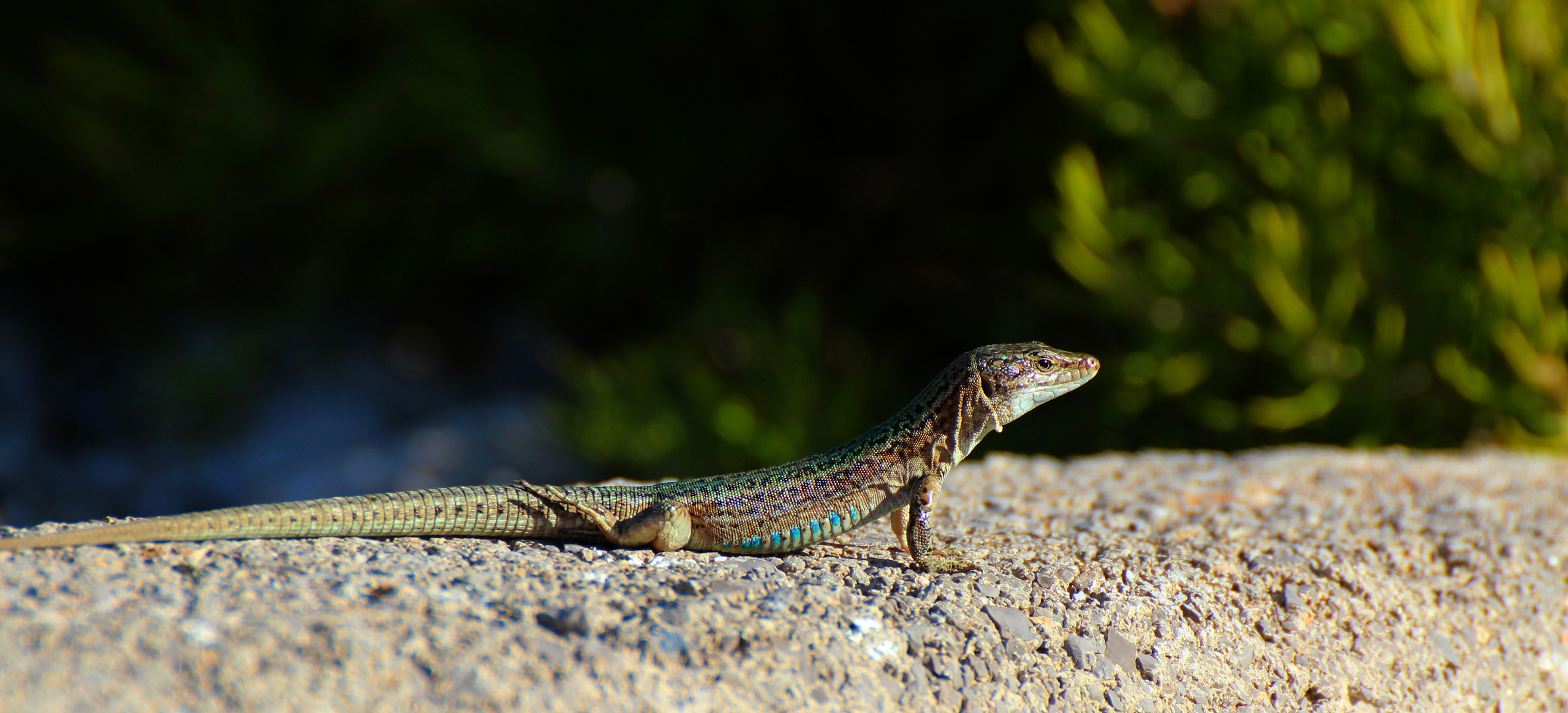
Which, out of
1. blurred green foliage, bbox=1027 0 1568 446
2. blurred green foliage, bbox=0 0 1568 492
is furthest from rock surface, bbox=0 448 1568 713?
blurred green foliage, bbox=0 0 1568 492

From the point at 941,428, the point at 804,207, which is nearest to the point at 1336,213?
the point at 941,428

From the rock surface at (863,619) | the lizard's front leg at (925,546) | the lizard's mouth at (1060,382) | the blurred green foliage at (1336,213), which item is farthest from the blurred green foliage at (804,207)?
the lizard's front leg at (925,546)

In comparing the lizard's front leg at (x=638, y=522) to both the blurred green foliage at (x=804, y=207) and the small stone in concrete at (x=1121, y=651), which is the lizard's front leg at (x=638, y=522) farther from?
the blurred green foliage at (x=804, y=207)

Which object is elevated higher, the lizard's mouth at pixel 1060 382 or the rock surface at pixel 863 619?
the lizard's mouth at pixel 1060 382

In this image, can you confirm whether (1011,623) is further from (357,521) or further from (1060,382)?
(357,521)

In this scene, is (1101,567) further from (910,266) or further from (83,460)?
(83,460)

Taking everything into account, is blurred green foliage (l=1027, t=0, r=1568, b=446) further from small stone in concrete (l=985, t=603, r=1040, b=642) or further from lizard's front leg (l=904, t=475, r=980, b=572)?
small stone in concrete (l=985, t=603, r=1040, b=642)
